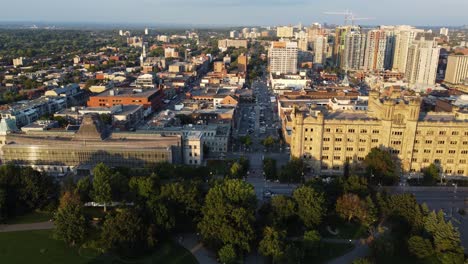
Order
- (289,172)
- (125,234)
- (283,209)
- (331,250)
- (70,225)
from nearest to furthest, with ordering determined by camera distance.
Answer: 1. (125,234)
2. (70,225)
3. (331,250)
4. (283,209)
5. (289,172)

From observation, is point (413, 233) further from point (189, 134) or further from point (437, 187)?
point (189, 134)

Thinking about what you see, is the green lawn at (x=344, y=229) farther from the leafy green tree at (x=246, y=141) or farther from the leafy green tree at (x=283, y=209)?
the leafy green tree at (x=246, y=141)

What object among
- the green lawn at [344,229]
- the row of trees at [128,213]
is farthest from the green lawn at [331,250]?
the row of trees at [128,213]

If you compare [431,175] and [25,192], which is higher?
[25,192]

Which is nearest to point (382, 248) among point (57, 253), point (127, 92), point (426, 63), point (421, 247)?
point (421, 247)

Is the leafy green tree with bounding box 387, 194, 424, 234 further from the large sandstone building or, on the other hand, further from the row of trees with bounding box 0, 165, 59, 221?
the row of trees with bounding box 0, 165, 59, 221

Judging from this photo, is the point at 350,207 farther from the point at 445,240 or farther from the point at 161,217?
the point at 161,217
